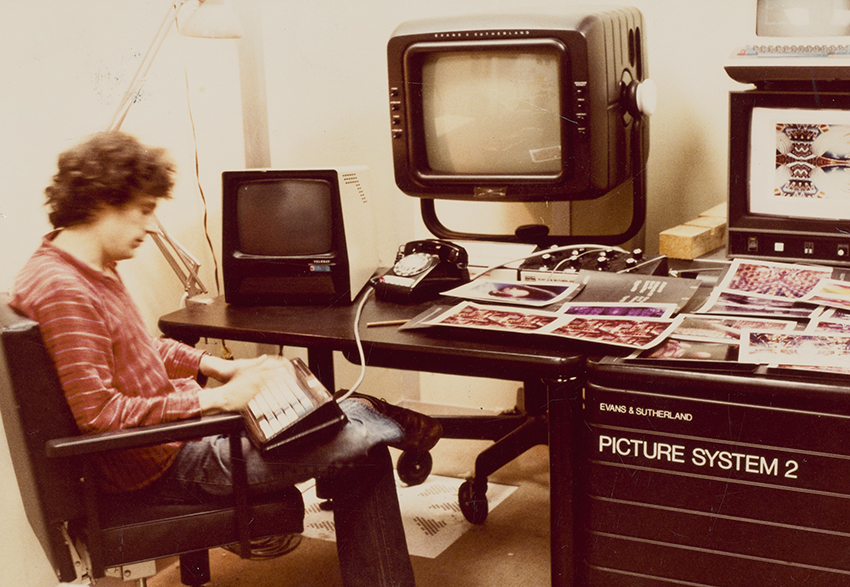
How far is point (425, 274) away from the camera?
184 centimetres

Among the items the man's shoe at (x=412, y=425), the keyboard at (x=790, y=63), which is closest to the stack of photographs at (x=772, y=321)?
the keyboard at (x=790, y=63)

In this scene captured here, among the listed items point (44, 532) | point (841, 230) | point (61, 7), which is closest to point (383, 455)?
point (44, 532)

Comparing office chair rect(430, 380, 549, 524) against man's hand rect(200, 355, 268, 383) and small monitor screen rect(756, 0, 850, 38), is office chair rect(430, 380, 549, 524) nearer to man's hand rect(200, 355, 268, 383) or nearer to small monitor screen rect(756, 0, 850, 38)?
man's hand rect(200, 355, 268, 383)

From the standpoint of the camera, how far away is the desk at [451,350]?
1.48 metres

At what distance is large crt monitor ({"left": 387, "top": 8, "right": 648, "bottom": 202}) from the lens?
189 cm

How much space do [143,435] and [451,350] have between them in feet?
1.69

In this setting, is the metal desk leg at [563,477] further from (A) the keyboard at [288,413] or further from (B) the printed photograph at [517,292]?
(A) the keyboard at [288,413]

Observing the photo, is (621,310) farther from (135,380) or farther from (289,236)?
(135,380)

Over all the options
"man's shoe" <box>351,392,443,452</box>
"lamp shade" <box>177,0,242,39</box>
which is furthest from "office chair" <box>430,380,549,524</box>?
"lamp shade" <box>177,0,242,39</box>

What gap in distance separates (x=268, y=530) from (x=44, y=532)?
1.14 ft

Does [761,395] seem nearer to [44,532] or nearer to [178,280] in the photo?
[44,532]

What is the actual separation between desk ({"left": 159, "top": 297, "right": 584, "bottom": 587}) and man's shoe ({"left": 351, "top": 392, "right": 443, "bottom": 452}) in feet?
0.45

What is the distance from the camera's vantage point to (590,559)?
1540 mm

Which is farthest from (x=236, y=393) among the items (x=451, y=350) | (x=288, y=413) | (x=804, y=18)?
(x=804, y=18)
